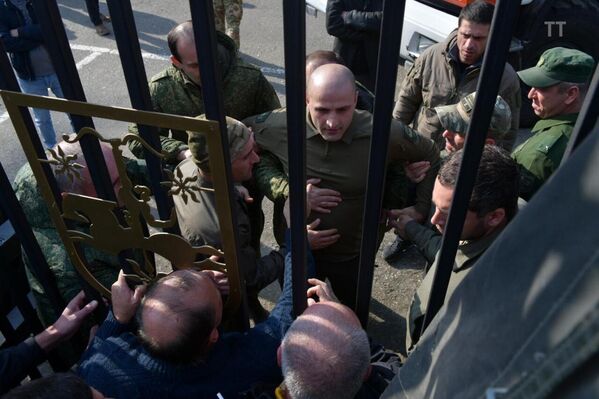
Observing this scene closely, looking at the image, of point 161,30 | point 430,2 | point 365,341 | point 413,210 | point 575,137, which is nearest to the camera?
point 575,137

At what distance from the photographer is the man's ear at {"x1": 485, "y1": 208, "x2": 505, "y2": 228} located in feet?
5.81

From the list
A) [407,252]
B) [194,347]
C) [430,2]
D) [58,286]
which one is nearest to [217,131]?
[194,347]

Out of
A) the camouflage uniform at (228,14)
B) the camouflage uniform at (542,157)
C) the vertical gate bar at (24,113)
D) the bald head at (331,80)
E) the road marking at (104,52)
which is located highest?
the vertical gate bar at (24,113)

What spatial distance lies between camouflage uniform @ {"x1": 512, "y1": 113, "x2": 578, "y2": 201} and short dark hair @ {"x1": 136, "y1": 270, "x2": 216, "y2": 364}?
159 centimetres

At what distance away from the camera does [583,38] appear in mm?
4758

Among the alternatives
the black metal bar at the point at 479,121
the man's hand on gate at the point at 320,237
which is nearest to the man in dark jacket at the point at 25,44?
the man's hand on gate at the point at 320,237

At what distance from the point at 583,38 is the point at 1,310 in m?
4.88

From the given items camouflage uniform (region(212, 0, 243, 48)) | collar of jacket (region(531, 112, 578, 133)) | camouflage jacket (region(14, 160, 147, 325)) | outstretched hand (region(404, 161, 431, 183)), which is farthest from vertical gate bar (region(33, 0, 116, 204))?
camouflage uniform (region(212, 0, 243, 48))

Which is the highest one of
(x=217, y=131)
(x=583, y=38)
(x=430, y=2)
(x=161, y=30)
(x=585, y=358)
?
(x=585, y=358)

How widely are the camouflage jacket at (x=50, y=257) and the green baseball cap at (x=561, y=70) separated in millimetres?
2108

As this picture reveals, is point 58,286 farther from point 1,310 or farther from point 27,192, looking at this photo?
point 27,192

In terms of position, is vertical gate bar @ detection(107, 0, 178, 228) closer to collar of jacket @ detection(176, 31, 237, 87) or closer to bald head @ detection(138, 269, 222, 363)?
bald head @ detection(138, 269, 222, 363)

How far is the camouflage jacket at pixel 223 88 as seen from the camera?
2.72 meters

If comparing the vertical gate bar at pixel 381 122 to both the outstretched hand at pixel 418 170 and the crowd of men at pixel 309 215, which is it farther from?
the outstretched hand at pixel 418 170
